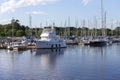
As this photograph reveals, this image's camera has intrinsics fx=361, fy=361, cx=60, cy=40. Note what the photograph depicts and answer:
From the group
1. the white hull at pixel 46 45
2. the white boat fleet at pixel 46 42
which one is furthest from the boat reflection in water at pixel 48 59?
the white hull at pixel 46 45

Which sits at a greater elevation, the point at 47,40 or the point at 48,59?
the point at 47,40

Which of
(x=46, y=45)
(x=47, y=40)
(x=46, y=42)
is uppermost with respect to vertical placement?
(x=47, y=40)

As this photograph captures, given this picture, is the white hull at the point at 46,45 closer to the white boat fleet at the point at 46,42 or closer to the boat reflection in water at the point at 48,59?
the white boat fleet at the point at 46,42

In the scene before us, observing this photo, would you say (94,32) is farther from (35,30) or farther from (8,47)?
(8,47)

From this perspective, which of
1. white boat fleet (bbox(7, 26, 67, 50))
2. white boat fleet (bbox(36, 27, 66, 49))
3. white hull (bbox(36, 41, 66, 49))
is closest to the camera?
white boat fleet (bbox(7, 26, 67, 50))

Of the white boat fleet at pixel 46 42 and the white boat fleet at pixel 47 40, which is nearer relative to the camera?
the white boat fleet at pixel 46 42

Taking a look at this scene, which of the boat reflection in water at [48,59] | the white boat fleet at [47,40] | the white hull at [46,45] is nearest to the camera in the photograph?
the boat reflection in water at [48,59]

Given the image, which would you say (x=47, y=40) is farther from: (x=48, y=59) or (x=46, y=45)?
(x=48, y=59)

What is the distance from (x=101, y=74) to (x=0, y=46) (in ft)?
227

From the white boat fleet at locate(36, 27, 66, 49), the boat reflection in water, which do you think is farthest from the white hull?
the boat reflection in water

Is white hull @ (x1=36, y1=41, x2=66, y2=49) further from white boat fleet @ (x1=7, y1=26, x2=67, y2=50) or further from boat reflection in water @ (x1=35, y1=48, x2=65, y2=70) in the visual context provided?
boat reflection in water @ (x1=35, y1=48, x2=65, y2=70)

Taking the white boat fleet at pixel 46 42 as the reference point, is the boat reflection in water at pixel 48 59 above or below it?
below

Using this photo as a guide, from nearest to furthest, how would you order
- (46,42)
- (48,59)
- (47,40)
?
(48,59) → (47,40) → (46,42)

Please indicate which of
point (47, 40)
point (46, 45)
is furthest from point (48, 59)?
point (46, 45)
